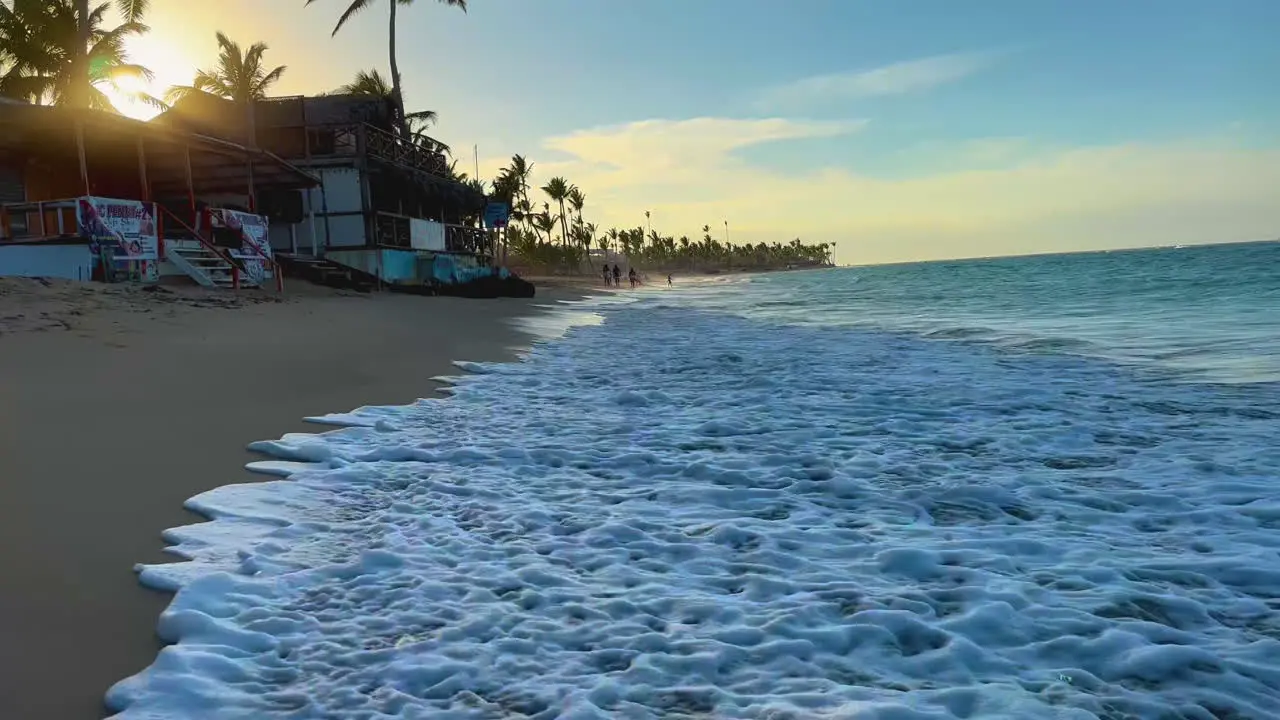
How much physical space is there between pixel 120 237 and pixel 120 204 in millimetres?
705

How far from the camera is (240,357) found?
828 centimetres

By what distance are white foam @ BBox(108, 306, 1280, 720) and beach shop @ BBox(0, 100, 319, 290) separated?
11.8 meters

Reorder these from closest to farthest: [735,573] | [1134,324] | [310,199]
Result: 1. [735,573]
2. [1134,324]
3. [310,199]

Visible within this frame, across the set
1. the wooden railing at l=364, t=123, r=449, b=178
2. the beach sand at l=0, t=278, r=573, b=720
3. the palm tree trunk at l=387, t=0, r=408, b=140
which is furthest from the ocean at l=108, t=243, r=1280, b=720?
the palm tree trunk at l=387, t=0, r=408, b=140

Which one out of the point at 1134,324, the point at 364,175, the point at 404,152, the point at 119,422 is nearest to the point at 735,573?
the point at 119,422

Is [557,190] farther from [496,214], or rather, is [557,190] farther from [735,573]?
[735,573]

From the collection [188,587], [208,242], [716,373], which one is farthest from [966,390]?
[208,242]

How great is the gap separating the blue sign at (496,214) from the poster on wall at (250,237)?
17.1 meters

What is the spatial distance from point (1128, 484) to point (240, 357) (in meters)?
8.12

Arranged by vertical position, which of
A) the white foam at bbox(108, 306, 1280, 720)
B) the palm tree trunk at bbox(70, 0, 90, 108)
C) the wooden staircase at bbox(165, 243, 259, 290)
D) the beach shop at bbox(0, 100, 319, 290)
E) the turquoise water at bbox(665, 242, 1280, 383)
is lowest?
the white foam at bbox(108, 306, 1280, 720)

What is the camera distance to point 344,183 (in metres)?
25.5

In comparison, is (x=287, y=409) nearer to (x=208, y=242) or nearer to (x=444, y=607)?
(x=444, y=607)

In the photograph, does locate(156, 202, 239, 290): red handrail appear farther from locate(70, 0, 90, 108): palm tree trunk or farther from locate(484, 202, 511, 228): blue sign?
locate(484, 202, 511, 228): blue sign

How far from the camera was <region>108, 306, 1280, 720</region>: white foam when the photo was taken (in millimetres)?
2480
